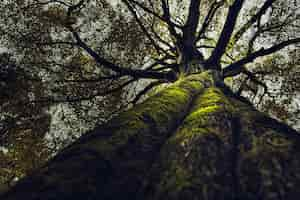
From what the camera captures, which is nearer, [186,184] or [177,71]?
[186,184]

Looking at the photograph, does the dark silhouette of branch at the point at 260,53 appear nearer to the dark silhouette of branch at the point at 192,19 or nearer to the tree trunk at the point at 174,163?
the dark silhouette of branch at the point at 192,19

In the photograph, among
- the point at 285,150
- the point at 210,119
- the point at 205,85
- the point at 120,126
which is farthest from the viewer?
the point at 205,85

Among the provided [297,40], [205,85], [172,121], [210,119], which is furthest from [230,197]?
[297,40]

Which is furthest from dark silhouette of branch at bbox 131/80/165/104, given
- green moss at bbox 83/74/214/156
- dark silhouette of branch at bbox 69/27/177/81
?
green moss at bbox 83/74/214/156

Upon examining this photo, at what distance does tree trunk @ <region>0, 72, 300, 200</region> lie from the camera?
146 cm

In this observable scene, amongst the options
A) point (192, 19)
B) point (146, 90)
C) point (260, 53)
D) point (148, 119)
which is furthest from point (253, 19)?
point (148, 119)

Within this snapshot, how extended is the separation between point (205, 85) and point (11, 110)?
20.9ft

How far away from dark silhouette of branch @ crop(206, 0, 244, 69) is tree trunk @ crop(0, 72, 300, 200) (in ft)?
13.8

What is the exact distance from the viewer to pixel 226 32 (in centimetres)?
638

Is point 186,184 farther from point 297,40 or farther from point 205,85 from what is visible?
point 297,40

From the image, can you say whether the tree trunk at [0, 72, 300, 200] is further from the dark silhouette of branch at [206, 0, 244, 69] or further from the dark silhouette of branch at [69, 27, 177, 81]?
the dark silhouette of branch at [69, 27, 177, 81]

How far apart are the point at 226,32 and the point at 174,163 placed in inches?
212

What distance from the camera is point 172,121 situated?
279 cm

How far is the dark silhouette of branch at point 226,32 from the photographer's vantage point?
20.0 ft
